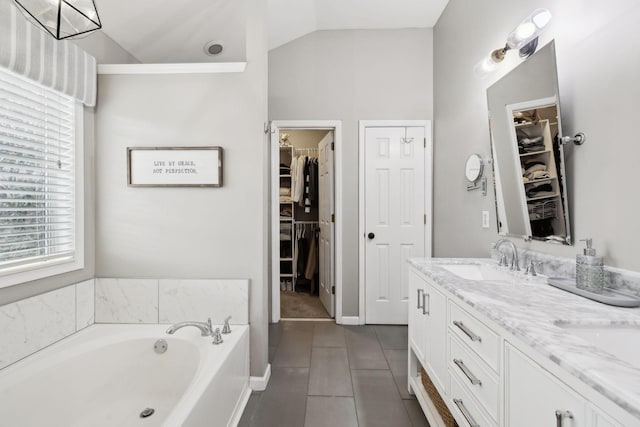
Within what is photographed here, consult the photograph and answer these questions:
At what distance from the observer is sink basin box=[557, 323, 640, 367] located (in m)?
0.83

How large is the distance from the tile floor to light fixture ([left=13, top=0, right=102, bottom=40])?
6.59 feet

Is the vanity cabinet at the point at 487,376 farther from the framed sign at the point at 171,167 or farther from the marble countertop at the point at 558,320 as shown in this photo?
the framed sign at the point at 171,167

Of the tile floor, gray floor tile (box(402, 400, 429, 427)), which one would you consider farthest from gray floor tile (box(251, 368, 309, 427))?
gray floor tile (box(402, 400, 429, 427))

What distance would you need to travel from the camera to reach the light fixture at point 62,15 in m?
0.95

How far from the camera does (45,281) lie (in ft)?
5.36

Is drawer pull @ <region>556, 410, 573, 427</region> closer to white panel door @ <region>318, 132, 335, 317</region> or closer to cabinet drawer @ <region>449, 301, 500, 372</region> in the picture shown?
cabinet drawer @ <region>449, 301, 500, 372</region>

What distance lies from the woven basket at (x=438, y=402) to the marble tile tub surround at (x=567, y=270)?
84 centimetres

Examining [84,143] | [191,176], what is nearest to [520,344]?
[191,176]

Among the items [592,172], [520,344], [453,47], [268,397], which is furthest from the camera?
[453,47]

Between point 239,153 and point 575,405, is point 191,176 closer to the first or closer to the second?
point 239,153

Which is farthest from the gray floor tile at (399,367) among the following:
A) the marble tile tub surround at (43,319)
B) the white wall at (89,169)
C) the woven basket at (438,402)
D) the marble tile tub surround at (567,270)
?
the white wall at (89,169)

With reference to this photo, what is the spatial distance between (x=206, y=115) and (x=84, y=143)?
799 millimetres

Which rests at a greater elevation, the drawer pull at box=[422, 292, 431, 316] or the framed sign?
the framed sign

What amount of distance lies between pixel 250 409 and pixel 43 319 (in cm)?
127
